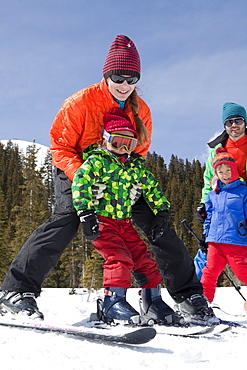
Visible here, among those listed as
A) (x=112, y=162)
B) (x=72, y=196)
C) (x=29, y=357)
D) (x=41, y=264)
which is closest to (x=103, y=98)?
(x=112, y=162)

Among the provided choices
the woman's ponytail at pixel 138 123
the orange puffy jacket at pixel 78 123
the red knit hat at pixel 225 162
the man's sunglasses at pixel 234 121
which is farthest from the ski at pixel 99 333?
the man's sunglasses at pixel 234 121

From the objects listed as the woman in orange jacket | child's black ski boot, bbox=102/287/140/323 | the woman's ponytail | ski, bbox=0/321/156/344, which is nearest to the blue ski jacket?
the woman in orange jacket

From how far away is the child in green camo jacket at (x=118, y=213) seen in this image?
2.35 metres

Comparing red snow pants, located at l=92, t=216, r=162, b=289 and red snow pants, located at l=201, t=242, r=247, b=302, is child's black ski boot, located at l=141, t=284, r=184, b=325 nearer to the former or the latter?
red snow pants, located at l=92, t=216, r=162, b=289

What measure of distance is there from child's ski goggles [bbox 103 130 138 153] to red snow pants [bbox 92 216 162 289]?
591 mm

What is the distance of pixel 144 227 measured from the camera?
9.45ft

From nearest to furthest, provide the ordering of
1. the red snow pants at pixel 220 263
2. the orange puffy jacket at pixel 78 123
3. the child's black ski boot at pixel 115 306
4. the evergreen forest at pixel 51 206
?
the child's black ski boot at pixel 115 306 → the orange puffy jacket at pixel 78 123 → the red snow pants at pixel 220 263 → the evergreen forest at pixel 51 206

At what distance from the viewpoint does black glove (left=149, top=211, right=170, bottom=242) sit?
274cm

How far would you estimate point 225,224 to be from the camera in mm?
3990

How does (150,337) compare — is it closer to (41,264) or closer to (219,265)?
(41,264)

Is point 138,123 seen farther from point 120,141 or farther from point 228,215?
point 228,215

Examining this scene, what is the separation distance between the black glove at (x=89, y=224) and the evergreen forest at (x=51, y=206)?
1118 centimetres

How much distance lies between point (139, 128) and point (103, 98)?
1.36 feet

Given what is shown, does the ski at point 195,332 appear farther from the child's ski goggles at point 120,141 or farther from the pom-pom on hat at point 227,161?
the pom-pom on hat at point 227,161
